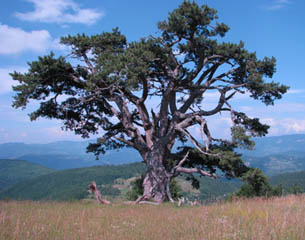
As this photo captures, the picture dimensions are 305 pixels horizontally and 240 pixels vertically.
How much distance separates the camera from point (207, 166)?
18625 mm

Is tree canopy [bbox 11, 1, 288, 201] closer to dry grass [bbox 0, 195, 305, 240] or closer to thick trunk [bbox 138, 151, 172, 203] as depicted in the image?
thick trunk [bbox 138, 151, 172, 203]

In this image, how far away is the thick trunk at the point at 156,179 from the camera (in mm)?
16797

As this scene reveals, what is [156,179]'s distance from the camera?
17.0m

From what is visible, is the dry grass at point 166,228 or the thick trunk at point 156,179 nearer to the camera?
the dry grass at point 166,228

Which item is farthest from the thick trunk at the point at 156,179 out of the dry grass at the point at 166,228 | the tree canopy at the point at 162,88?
the dry grass at the point at 166,228

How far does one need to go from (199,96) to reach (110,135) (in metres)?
6.39

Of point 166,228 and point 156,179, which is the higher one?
point 156,179

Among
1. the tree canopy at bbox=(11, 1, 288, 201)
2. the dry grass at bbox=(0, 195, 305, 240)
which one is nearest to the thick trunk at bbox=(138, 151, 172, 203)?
the tree canopy at bbox=(11, 1, 288, 201)

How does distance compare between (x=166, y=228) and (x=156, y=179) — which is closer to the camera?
(x=166, y=228)

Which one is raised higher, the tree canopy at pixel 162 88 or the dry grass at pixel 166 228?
the tree canopy at pixel 162 88

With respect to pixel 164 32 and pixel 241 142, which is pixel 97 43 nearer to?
pixel 164 32

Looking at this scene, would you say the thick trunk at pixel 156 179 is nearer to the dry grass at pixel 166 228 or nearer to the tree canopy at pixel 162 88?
the tree canopy at pixel 162 88

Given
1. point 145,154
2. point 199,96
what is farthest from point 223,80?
point 145,154

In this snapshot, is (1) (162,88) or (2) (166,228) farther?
(1) (162,88)
